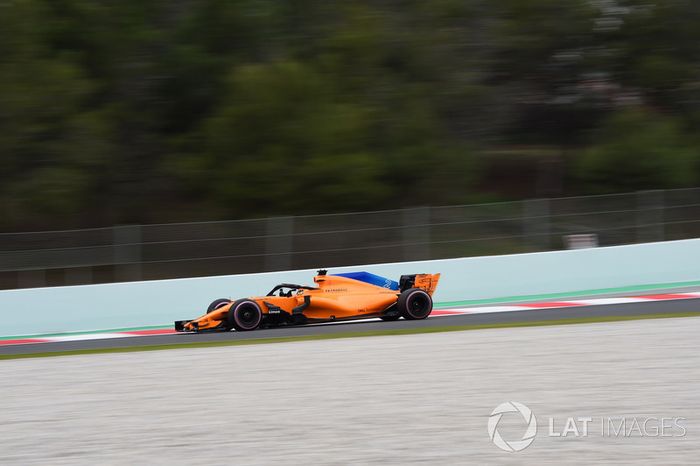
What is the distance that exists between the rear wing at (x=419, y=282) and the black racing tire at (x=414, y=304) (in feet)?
0.48

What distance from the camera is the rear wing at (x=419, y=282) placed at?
1138cm

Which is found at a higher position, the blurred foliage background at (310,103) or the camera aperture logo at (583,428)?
the blurred foliage background at (310,103)

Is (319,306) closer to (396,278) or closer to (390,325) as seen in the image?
(390,325)

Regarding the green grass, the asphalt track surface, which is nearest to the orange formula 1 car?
the asphalt track surface

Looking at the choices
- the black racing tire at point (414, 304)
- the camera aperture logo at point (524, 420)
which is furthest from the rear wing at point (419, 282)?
the camera aperture logo at point (524, 420)

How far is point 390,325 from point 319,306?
3.09 ft

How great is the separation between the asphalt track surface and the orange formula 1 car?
0.13 metres

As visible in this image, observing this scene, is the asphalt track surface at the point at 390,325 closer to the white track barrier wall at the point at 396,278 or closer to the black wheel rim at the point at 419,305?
the black wheel rim at the point at 419,305

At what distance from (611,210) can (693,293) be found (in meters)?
2.67

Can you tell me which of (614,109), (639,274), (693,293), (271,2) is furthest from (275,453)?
(614,109)

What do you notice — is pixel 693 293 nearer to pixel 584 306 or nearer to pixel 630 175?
pixel 584 306

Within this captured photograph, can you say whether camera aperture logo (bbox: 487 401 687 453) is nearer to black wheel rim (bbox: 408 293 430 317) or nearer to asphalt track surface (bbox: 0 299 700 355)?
asphalt track surface (bbox: 0 299 700 355)

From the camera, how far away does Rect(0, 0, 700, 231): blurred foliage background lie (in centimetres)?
1817

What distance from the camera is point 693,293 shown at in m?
12.4
